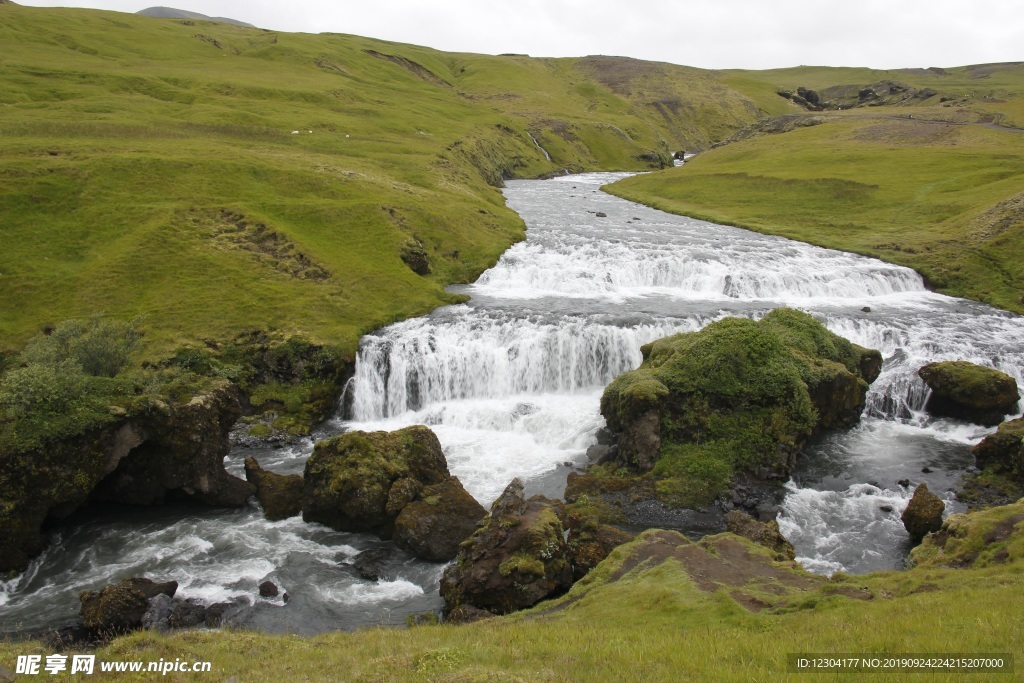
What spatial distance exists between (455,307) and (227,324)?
557 inches

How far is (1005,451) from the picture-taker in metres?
25.8

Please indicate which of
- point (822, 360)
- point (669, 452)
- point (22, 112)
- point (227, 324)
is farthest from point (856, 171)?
point (22, 112)

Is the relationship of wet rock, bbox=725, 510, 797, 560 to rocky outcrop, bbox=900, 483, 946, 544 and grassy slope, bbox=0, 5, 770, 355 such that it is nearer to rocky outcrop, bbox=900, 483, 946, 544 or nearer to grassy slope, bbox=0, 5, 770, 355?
rocky outcrop, bbox=900, 483, 946, 544

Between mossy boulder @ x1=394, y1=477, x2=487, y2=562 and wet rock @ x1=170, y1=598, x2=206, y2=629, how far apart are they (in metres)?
6.43

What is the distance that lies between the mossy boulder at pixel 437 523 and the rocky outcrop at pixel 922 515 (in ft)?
47.5

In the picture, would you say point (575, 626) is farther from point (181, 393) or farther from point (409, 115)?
point (409, 115)

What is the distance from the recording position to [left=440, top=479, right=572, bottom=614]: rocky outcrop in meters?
17.9

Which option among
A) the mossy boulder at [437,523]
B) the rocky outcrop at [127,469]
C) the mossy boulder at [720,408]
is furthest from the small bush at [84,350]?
the mossy boulder at [720,408]

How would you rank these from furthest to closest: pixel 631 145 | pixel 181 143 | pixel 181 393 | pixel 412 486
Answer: pixel 631 145 < pixel 181 143 < pixel 181 393 < pixel 412 486

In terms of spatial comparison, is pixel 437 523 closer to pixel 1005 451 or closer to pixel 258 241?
pixel 1005 451

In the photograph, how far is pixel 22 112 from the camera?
6588 cm

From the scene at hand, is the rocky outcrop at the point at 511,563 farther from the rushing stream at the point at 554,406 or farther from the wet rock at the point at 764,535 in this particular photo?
the wet rock at the point at 764,535

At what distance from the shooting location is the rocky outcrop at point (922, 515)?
846 inches

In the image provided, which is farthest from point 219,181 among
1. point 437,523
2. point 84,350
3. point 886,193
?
point 886,193
